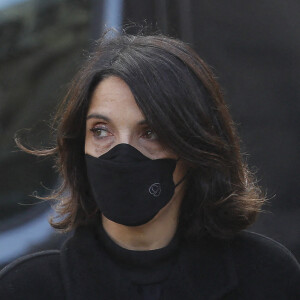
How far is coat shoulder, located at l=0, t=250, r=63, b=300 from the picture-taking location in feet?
7.99

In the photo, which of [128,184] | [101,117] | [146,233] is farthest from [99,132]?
[146,233]

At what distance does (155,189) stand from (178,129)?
7.1 inches

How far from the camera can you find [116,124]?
2385mm

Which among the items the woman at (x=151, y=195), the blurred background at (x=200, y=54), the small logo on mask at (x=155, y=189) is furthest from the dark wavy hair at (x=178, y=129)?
→ the blurred background at (x=200, y=54)

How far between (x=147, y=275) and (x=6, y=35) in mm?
1923

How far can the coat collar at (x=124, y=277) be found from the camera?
246 cm

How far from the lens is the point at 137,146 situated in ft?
7.86

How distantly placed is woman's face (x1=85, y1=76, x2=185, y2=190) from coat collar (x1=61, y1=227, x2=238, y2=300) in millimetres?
294

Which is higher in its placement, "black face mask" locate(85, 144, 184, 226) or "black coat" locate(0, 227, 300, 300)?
"black face mask" locate(85, 144, 184, 226)

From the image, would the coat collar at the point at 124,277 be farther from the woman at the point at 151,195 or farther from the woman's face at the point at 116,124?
the woman's face at the point at 116,124

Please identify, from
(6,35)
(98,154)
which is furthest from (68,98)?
(6,35)

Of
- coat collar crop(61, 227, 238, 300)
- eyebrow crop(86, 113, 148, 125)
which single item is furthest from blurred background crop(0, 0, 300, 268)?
eyebrow crop(86, 113, 148, 125)

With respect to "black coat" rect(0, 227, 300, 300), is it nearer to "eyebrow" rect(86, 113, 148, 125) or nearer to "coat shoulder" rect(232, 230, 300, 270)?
"coat shoulder" rect(232, 230, 300, 270)

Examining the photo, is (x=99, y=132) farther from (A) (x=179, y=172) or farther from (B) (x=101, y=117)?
(A) (x=179, y=172)
